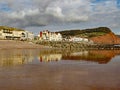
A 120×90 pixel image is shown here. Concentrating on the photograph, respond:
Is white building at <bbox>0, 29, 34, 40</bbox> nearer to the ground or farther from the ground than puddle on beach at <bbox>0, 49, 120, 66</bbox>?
farther from the ground

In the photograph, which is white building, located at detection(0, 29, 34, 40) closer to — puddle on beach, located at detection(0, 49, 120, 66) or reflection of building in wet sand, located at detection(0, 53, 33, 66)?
puddle on beach, located at detection(0, 49, 120, 66)

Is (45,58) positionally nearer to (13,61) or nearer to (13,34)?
(13,61)

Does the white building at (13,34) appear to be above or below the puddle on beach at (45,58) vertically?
above

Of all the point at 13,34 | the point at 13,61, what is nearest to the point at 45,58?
the point at 13,61

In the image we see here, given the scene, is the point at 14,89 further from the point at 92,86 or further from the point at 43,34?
the point at 43,34

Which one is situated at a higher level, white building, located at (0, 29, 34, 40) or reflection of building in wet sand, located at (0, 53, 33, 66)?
white building, located at (0, 29, 34, 40)

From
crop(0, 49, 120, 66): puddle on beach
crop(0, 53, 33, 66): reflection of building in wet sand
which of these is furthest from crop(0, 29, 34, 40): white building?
crop(0, 53, 33, 66): reflection of building in wet sand

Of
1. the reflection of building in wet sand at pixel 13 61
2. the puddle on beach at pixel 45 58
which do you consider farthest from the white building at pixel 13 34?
the reflection of building in wet sand at pixel 13 61

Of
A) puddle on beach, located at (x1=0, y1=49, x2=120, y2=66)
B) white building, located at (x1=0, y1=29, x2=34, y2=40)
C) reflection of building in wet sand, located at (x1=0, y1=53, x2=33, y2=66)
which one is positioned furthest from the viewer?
white building, located at (x1=0, y1=29, x2=34, y2=40)

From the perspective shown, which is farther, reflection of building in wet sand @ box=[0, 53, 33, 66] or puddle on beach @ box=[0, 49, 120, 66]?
puddle on beach @ box=[0, 49, 120, 66]

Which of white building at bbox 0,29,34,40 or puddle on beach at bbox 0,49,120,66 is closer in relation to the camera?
puddle on beach at bbox 0,49,120,66

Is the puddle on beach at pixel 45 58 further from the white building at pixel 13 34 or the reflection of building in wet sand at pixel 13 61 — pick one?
the white building at pixel 13 34

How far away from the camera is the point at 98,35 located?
199 metres

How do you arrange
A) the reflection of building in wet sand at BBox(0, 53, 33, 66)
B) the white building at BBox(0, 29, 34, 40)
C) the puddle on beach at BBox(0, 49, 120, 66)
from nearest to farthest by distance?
the reflection of building in wet sand at BBox(0, 53, 33, 66) → the puddle on beach at BBox(0, 49, 120, 66) → the white building at BBox(0, 29, 34, 40)
